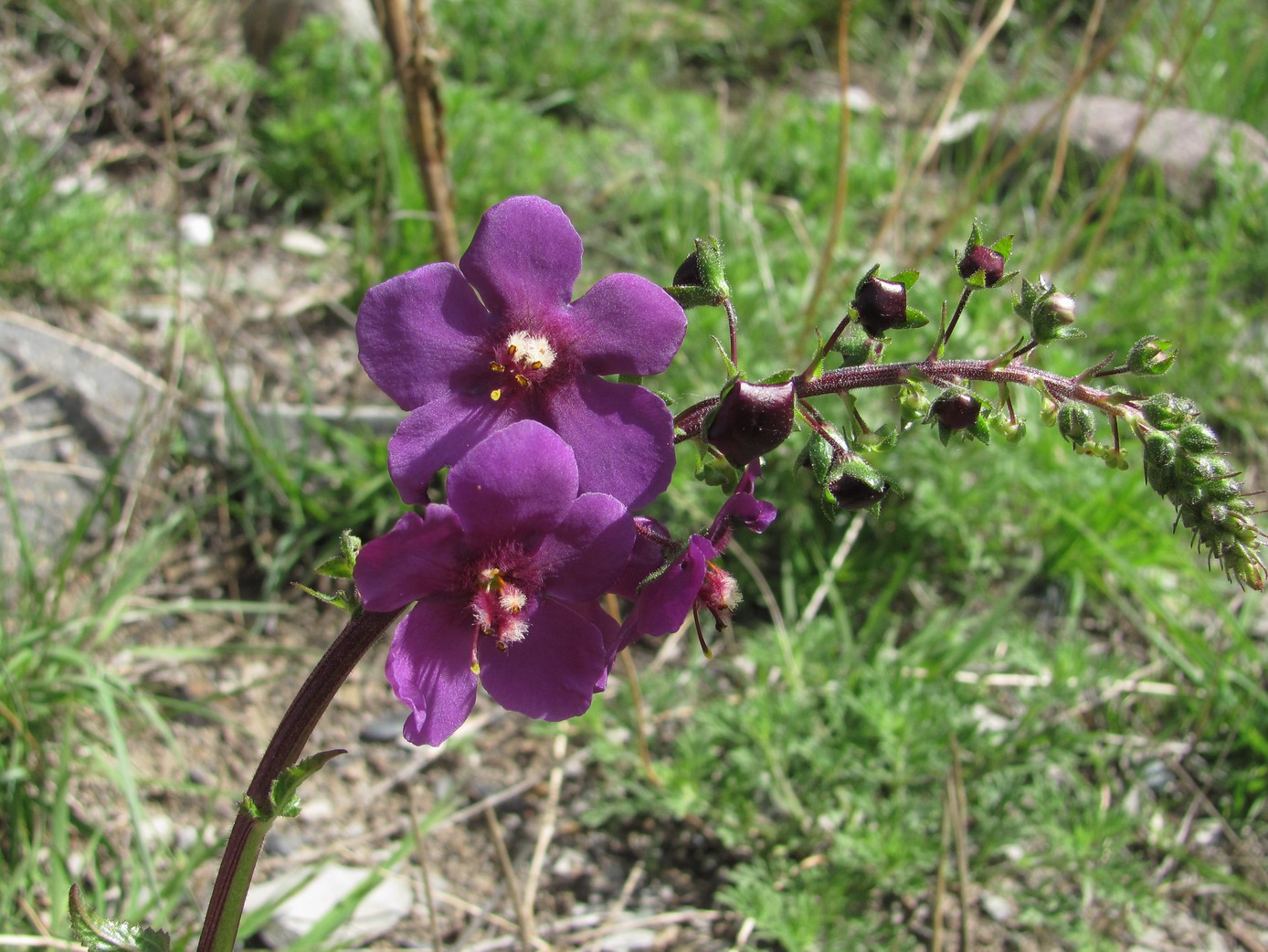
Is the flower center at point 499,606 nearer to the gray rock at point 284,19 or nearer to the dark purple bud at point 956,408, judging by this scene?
the dark purple bud at point 956,408

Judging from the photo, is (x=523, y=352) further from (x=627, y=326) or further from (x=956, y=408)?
(x=956, y=408)

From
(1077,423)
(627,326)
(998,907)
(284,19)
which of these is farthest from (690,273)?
(284,19)

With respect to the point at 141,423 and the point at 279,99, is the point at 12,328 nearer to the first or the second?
the point at 141,423

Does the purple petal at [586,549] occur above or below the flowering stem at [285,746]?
above

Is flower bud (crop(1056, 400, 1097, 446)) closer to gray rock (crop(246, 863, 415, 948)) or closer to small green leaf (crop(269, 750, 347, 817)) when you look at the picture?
small green leaf (crop(269, 750, 347, 817))

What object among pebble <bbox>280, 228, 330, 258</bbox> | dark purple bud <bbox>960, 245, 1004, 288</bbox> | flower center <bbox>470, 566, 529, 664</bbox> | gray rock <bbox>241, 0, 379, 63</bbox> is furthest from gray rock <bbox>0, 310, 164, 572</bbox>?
dark purple bud <bbox>960, 245, 1004, 288</bbox>

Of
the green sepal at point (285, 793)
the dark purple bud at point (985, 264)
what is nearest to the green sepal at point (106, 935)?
the green sepal at point (285, 793)
